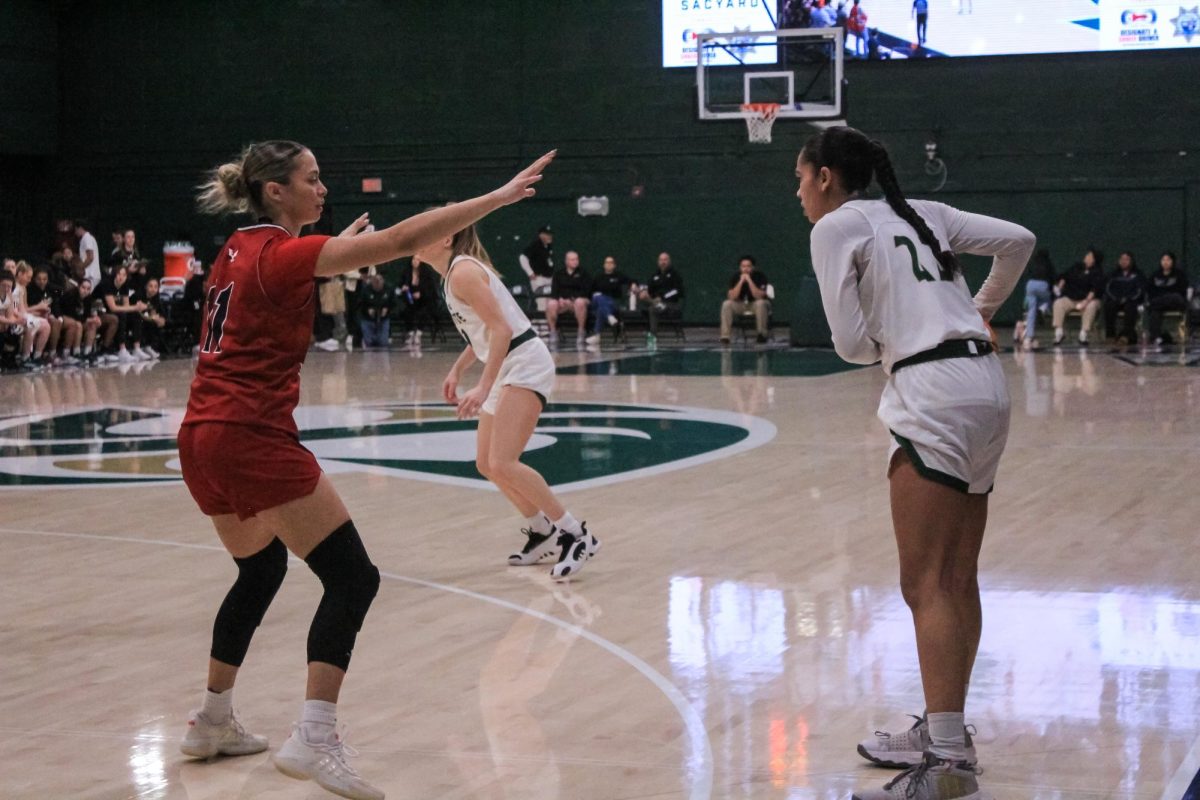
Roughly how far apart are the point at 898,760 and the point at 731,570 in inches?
101

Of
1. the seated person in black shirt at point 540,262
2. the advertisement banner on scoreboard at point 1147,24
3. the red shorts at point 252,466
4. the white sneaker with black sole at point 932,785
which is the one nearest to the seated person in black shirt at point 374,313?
the seated person in black shirt at point 540,262

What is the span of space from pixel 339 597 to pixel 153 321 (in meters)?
17.6

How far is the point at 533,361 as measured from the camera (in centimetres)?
657

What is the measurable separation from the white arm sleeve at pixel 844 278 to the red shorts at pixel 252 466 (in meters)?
1.30

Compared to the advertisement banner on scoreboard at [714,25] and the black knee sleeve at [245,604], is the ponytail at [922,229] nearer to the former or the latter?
the black knee sleeve at [245,604]

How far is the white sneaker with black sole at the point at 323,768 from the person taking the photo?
355cm

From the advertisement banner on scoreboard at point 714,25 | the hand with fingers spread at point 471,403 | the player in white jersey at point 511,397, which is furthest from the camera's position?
the advertisement banner on scoreboard at point 714,25

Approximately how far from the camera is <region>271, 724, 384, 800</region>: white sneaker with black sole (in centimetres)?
355

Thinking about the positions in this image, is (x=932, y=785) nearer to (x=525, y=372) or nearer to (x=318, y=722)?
(x=318, y=722)

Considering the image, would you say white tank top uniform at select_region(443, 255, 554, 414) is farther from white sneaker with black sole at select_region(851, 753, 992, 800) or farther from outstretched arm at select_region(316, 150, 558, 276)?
white sneaker with black sole at select_region(851, 753, 992, 800)

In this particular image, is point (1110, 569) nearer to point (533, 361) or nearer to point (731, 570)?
point (731, 570)

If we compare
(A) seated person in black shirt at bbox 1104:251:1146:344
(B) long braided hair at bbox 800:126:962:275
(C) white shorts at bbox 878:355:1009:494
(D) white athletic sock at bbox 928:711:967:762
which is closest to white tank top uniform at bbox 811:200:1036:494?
(C) white shorts at bbox 878:355:1009:494

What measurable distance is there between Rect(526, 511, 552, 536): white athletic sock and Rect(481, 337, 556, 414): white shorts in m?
0.50

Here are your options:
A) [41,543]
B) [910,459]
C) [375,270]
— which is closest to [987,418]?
[910,459]
